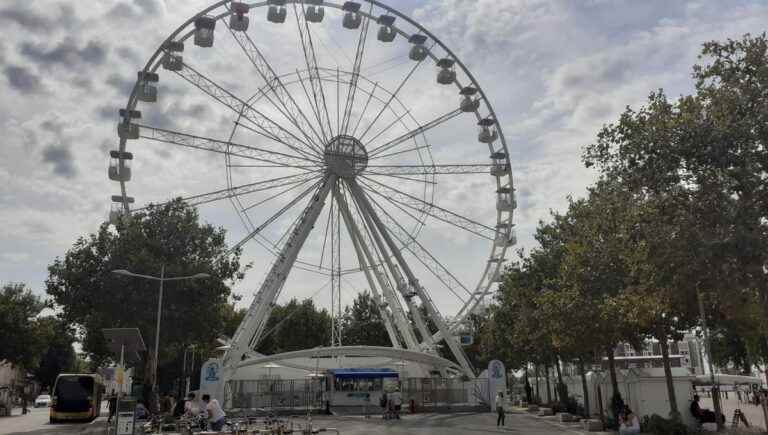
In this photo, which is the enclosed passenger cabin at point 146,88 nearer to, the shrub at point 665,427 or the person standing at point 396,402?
the person standing at point 396,402

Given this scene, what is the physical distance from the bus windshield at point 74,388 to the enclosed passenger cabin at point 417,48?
1142 inches

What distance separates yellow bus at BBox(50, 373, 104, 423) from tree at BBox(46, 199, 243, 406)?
3.04m

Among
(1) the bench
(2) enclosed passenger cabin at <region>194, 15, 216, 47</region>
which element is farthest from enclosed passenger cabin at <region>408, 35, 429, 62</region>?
(1) the bench

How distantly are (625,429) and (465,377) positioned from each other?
100 ft

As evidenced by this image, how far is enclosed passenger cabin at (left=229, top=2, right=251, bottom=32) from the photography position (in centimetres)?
4109

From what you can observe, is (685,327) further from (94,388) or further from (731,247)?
(94,388)

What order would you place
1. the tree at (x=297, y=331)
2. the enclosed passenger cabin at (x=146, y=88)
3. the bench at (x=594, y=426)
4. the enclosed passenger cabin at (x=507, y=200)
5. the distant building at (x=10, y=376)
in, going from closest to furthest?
the bench at (x=594, y=426)
the enclosed passenger cabin at (x=146, y=88)
the enclosed passenger cabin at (x=507, y=200)
the tree at (x=297, y=331)
the distant building at (x=10, y=376)

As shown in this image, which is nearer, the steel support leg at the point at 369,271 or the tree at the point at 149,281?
the tree at the point at 149,281

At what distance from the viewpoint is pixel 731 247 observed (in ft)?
58.0

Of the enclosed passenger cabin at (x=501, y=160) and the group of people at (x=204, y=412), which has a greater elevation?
the enclosed passenger cabin at (x=501, y=160)

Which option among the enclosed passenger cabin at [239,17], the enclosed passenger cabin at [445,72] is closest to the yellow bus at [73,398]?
the enclosed passenger cabin at [239,17]

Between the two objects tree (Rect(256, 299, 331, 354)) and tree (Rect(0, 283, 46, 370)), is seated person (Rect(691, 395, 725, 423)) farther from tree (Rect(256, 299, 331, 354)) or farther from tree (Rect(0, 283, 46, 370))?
tree (Rect(256, 299, 331, 354))

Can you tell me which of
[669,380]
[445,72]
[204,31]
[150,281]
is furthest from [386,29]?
[669,380]

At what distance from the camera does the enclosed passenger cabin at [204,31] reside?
41.9 m
